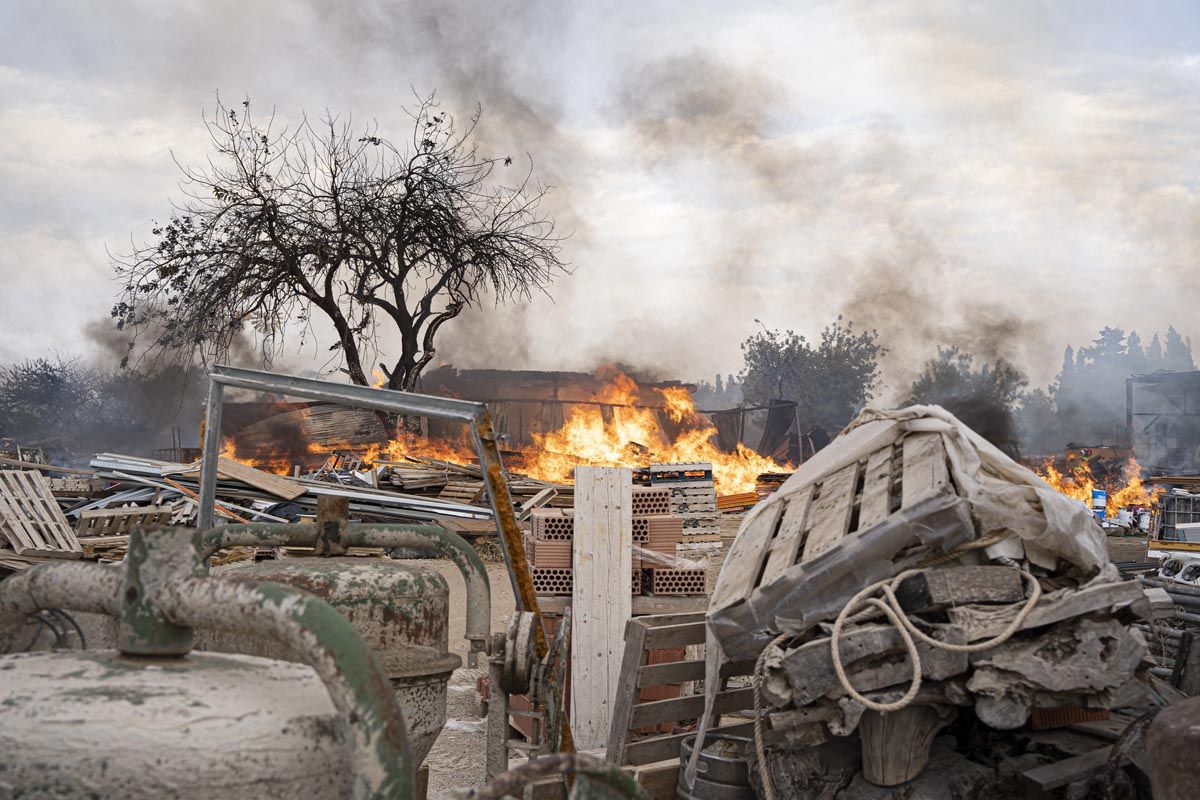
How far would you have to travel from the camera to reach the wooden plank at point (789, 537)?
187 inches

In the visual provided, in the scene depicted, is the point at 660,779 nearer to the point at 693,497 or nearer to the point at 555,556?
the point at 555,556

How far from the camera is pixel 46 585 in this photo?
1.99m

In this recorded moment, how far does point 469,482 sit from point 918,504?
43.9 ft

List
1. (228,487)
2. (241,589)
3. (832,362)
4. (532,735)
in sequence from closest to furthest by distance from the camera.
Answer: (241,589), (532,735), (228,487), (832,362)

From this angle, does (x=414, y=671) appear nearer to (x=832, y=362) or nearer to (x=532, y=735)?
(x=532, y=735)

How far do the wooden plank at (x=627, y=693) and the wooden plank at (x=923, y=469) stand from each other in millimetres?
1753

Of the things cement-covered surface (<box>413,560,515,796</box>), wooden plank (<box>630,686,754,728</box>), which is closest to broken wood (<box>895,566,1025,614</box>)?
wooden plank (<box>630,686,754,728</box>)

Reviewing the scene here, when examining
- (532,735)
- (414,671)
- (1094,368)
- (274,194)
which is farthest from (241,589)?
(1094,368)

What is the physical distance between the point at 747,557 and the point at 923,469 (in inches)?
49.5

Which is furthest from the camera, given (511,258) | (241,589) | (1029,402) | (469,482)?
(1029,402)

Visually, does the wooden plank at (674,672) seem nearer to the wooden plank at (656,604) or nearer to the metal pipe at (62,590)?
the wooden plank at (656,604)

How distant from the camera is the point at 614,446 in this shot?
21672 millimetres

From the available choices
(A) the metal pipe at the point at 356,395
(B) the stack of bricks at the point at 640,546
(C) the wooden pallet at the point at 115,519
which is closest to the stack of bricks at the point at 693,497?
(B) the stack of bricks at the point at 640,546

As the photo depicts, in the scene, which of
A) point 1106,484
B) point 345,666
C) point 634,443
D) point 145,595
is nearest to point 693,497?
point 634,443
